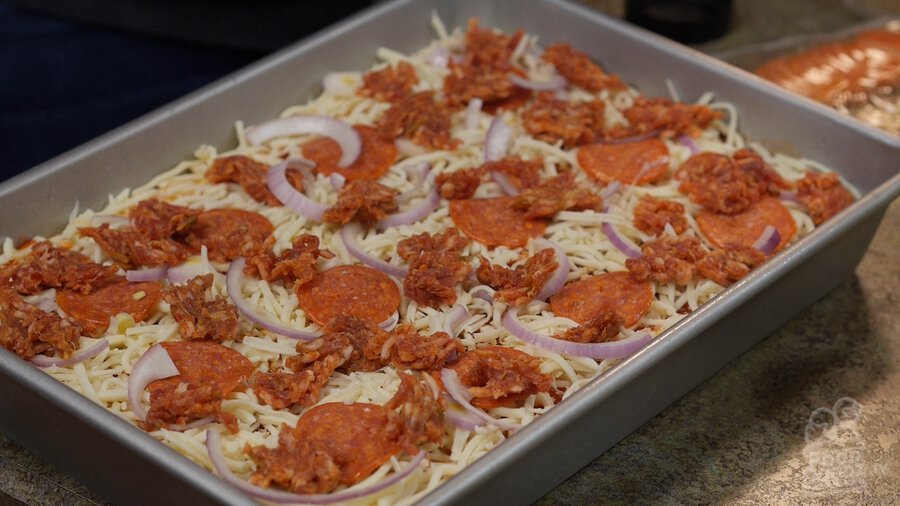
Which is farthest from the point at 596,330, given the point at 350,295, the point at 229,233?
the point at 229,233

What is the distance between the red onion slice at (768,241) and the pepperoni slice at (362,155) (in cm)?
134

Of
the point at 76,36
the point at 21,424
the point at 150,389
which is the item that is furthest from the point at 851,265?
the point at 76,36

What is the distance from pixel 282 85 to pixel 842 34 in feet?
9.46

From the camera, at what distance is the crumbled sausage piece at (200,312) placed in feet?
10.0

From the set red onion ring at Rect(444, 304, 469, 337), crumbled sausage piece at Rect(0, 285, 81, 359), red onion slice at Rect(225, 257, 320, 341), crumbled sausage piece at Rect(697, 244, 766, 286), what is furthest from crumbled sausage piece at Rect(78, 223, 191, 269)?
crumbled sausage piece at Rect(697, 244, 766, 286)

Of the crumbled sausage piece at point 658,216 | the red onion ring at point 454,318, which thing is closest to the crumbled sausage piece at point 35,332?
the red onion ring at point 454,318

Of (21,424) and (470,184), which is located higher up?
(470,184)

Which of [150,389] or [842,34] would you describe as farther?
[842,34]

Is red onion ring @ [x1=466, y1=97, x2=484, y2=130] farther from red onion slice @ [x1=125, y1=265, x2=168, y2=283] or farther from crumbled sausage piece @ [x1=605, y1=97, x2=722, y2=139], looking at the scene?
red onion slice @ [x1=125, y1=265, x2=168, y2=283]

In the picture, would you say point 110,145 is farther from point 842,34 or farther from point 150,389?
point 842,34

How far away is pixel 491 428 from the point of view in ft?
9.21

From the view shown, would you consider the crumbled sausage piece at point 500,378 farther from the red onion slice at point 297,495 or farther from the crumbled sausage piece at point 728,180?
the crumbled sausage piece at point 728,180

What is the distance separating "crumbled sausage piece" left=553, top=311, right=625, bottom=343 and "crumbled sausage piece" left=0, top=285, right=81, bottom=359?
55.3 inches

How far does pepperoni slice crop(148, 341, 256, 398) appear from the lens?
2.89m
